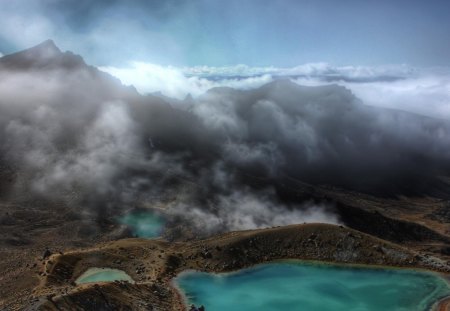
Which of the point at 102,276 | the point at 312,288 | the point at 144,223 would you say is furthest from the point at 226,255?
the point at 144,223

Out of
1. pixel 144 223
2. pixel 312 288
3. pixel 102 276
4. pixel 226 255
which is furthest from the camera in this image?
pixel 144 223

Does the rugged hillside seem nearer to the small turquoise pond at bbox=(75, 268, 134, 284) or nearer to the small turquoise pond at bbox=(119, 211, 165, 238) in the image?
the small turquoise pond at bbox=(75, 268, 134, 284)

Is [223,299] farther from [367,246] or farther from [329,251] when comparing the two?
[367,246]

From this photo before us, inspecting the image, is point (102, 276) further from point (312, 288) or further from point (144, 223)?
point (144, 223)

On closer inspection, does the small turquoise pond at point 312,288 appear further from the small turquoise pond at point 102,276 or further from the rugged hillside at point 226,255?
the small turquoise pond at point 102,276

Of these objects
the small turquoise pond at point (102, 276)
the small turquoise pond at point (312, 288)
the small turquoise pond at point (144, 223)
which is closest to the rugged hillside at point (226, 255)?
the small turquoise pond at point (102, 276)

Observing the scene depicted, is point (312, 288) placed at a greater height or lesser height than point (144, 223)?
greater
